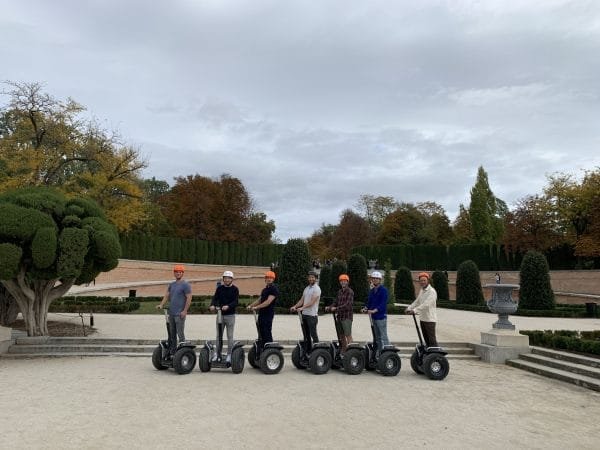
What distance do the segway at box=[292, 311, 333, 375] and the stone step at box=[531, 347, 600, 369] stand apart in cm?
489

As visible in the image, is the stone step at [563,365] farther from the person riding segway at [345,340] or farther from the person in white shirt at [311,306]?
the person in white shirt at [311,306]

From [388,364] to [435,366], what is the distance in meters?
0.80

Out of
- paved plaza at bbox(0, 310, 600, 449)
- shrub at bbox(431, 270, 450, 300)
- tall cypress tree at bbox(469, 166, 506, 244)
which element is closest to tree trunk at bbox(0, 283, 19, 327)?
paved plaza at bbox(0, 310, 600, 449)

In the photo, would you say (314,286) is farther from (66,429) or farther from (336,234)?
(336,234)

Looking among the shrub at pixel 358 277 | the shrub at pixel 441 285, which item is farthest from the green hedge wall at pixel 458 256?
the shrub at pixel 358 277

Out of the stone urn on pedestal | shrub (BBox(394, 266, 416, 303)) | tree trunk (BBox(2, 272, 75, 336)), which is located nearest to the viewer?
the stone urn on pedestal

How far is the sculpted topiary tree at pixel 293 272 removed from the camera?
18.4 meters

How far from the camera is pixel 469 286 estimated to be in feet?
78.6

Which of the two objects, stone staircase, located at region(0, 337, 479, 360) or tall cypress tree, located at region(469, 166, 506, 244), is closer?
stone staircase, located at region(0, 337, 479, 360)

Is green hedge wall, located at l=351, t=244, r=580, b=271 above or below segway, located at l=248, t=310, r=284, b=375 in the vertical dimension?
above

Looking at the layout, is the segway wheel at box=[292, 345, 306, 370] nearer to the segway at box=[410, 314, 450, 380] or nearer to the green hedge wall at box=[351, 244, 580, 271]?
the segway at box=[410, 314, 450, 380]

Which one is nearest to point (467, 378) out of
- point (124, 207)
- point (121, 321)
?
point (121, 321)

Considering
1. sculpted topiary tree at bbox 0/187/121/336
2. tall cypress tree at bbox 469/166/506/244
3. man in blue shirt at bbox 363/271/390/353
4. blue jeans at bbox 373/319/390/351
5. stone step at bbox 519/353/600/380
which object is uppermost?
tall cypress tree at bbox 469/166/506/244

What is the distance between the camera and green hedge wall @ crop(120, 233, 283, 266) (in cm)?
3828
